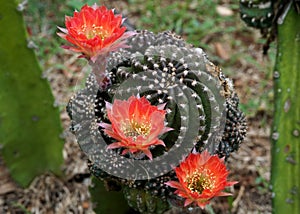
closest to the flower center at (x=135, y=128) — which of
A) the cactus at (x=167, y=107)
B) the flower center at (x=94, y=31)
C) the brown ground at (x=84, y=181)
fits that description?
the cactus at (x=167, y=107)

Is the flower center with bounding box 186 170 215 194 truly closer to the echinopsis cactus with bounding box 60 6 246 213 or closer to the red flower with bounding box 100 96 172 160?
the echinopsis cactus with bounding box 60 6 246 213

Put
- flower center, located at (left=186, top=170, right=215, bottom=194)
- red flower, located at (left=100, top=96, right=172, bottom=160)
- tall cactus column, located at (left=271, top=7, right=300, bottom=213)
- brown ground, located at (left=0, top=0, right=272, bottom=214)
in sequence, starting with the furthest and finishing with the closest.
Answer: brown ground, located at (left=0, top=0, right=272, bottom=214), tall cactus column, located at (left=271, top=7, right=300, bottom=213), flower center, located at (left=186, top=170, right=215, bottom=194), red flower, located at (left=100, top=96, right=172, bottom=160)

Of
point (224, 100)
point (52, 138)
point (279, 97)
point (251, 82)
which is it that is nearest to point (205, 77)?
point (224, 100)

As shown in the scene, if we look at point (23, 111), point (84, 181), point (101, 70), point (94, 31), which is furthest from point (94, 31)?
point (84, 181)

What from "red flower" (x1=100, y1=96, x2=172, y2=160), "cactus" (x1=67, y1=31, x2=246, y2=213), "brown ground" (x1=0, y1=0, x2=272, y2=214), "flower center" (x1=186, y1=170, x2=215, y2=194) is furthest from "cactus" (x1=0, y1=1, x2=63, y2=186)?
"flower center" (x1=186, y1=170, x2=215, y2=194)

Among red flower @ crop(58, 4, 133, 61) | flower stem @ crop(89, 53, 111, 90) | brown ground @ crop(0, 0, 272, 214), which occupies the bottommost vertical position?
brown ground @ crop(0, 0, 272, 214)

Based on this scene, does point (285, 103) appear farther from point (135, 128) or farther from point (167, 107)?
point (135, 128)

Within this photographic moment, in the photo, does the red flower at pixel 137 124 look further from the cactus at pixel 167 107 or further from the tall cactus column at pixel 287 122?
the tall cactus column at pixel 287 122

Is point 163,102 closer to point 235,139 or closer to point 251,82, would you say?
point 235,139
